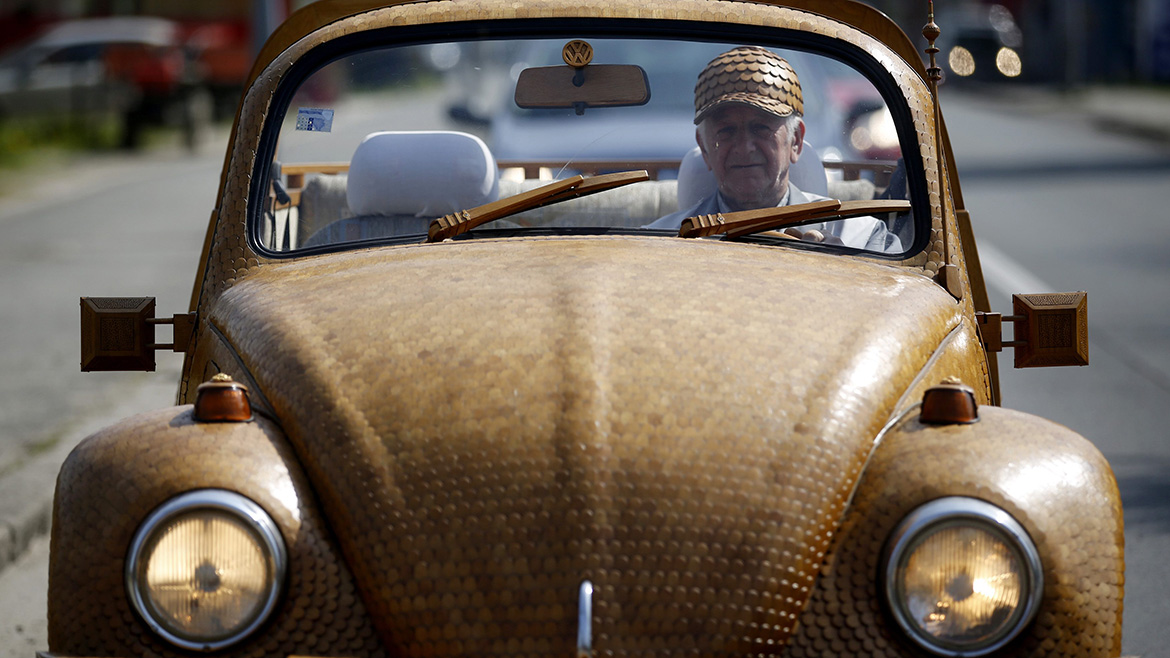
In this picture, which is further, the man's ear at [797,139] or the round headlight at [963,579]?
the man's ear at [797,139]

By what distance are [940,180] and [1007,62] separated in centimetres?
50

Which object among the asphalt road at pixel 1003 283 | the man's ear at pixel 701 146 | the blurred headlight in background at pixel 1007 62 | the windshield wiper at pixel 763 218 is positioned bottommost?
the asphalt road at pixel 1003 283

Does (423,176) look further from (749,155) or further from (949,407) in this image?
(949,407)

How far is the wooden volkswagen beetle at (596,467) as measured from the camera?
231 cm

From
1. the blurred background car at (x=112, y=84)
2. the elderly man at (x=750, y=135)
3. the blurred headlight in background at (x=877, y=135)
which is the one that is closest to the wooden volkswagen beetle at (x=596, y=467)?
the elderly man at (x=750, y=135)

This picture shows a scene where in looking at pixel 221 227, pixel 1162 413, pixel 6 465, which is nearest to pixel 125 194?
pixel 6 465

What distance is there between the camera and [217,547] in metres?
2.34

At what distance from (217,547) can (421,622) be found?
36cm

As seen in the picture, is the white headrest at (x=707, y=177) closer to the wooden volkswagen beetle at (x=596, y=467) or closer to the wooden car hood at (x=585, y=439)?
the wooden volkswagen beetle at (x=596, y=467)

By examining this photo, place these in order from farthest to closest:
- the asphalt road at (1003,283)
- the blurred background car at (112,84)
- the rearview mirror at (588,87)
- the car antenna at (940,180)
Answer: the blurred background car at (112,84) < the asphalt road at (1003,283) < the rearview mirror at (588,87) < the car antenna at (940,180)

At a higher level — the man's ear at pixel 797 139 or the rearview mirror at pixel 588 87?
the rearview mirror at pixel 588 87

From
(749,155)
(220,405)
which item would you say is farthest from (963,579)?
(749,155)

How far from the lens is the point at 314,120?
3.83m

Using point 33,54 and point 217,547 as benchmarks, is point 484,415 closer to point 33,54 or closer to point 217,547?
point 217,547
